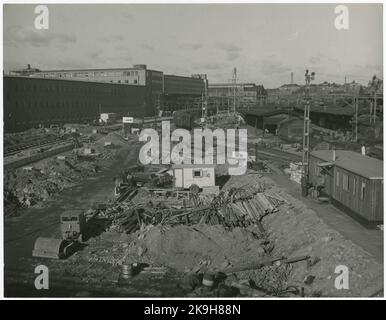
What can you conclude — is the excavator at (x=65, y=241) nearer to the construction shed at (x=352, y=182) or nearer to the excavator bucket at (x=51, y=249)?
the excavator bucket at (x=51, y=249)

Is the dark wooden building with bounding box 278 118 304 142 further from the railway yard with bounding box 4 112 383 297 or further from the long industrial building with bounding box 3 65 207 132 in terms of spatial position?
the railway yard with bounding box 4 112 383 297

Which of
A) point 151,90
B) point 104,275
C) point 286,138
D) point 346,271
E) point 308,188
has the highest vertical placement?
point 151,90

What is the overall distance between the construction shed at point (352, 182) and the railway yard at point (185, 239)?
643 millimetres

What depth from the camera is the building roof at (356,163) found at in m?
18.8

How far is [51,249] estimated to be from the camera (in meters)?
19.2

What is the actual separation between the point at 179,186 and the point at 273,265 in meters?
13.2

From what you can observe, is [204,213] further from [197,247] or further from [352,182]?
[352,182]

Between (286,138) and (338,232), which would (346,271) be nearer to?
(338,232)

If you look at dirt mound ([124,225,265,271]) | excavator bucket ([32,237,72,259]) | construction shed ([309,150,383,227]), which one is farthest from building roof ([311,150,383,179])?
excavator bucket ([32,237,72,259])

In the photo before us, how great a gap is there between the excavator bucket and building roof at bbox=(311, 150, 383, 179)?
556 inches

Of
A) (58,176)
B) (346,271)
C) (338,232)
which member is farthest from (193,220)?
Result: (58,176)

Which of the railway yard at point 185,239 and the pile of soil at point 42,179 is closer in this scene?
the railway yard at point 185,239

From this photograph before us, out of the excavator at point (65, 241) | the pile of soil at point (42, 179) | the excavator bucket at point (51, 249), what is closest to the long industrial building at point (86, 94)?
the pile of soil at point (42, 179)

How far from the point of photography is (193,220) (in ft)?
72.4
